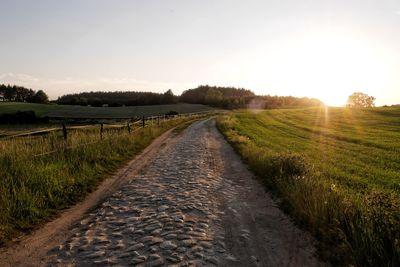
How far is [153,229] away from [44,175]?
4.92 m

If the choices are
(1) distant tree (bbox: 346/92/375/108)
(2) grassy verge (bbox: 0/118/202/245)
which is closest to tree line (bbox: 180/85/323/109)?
(1) distant tree (bbox: 346/92/375/108)

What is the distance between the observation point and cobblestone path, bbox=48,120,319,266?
6.50 m

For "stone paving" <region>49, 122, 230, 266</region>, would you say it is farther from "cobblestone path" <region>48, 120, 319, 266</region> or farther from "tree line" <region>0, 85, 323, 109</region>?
"tree line" <region>0, 85, 323, 109</region>

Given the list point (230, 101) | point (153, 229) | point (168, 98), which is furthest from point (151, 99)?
point (153, 229)

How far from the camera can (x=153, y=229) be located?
7875 millimetres

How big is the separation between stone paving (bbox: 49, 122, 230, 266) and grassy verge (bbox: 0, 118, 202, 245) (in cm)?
122

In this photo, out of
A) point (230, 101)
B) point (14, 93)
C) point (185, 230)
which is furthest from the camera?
point (14, 93)

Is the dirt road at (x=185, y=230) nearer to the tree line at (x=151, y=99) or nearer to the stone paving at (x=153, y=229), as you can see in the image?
the stone paving at (x=153, y=229)

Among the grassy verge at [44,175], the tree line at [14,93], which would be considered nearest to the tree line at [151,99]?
the tree line at [14,93]

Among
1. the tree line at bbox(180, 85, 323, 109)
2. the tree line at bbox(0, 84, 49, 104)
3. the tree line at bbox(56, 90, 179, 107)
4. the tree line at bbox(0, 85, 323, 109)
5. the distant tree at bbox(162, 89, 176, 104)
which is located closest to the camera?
the tree line at bbox(56, 90, 179, 107)

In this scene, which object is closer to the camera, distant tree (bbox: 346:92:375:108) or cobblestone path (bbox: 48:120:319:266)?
cobblestone path (bbox: 48:120:319:266)

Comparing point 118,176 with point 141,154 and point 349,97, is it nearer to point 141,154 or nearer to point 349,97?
point 141,154

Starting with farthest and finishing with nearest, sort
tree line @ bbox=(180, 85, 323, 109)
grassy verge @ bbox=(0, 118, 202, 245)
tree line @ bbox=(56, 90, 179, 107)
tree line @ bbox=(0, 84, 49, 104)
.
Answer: tree line @ bbox=(0, 84, 49, 104) → tree line @ bbox=(180, 85, 323, 109) → tree line @ bbox=(56, 90, 179, 107) → grassy verge @ bbox=(0, 118, 202, 245)

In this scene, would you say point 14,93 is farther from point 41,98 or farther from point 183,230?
Answer: point 183,230
